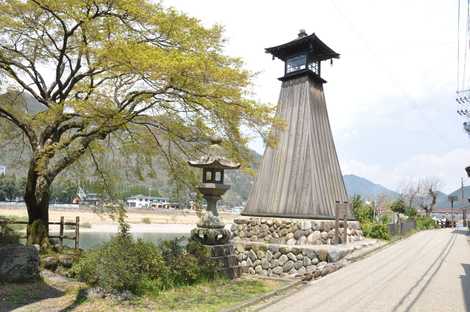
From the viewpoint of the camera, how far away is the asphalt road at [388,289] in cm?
752

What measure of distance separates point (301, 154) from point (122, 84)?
11.2 meters

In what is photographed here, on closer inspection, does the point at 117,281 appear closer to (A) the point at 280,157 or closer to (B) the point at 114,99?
(B) the point at 114,99

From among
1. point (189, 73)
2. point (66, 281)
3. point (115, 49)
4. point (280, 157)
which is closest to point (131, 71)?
point (115, 49)

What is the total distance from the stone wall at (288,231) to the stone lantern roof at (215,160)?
7891 millimetres

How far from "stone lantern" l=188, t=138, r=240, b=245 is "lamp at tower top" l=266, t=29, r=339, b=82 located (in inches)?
469

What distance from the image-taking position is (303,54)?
20.8m

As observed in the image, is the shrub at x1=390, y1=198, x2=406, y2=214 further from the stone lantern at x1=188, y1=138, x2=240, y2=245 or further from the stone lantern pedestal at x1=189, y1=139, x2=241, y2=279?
the stone lantern at x1=188, y1=138, x2=240, y2=245

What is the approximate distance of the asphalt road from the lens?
7520mm

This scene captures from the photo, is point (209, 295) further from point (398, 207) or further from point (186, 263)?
point (398, 207)

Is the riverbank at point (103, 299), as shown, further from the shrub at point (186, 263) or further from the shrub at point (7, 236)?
the shrub at point (7, 236)

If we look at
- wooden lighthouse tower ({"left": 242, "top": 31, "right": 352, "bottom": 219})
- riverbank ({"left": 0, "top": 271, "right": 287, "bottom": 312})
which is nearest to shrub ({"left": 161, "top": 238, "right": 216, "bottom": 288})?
riverbank ({"left": 0, "top": 271, "right": 287, "bottom": 312})

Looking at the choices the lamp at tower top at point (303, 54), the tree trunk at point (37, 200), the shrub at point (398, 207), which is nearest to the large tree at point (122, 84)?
the tree trunk at point (37, 200)

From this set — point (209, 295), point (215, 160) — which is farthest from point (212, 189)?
point (209, 295)

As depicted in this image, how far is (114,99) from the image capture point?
30.9 ft
